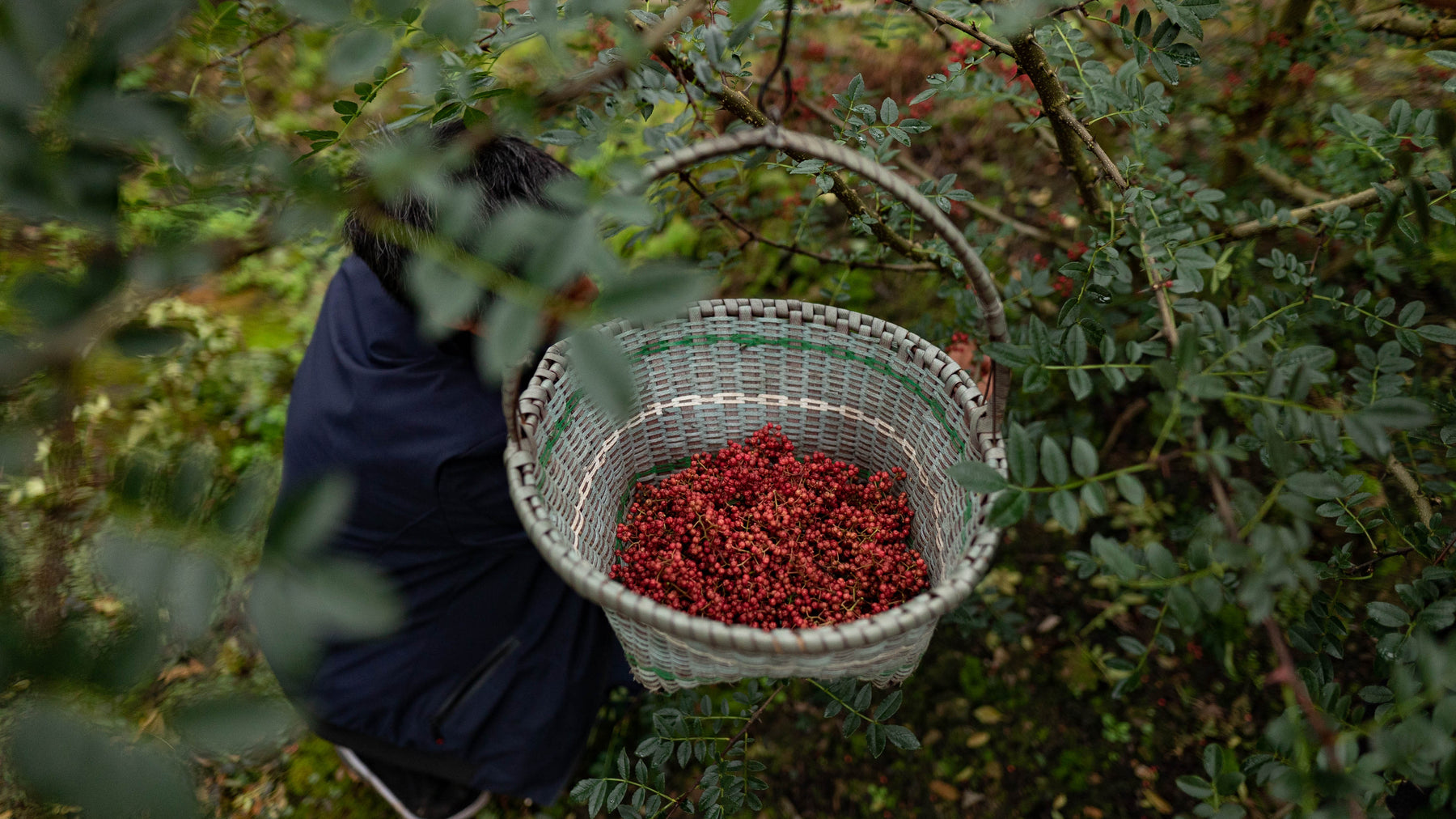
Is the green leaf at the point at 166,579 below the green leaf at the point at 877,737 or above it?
above

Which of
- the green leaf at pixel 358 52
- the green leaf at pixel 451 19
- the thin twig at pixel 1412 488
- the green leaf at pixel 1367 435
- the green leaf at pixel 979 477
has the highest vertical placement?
the green leaf at pixel 451 19

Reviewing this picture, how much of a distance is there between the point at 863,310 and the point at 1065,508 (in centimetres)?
203

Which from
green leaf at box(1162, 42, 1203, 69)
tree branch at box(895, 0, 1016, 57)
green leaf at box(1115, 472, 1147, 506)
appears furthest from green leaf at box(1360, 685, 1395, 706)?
tree branch at box(895, 0, 1016, 57)

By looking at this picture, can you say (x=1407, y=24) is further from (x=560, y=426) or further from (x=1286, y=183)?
(x=560, y=426)

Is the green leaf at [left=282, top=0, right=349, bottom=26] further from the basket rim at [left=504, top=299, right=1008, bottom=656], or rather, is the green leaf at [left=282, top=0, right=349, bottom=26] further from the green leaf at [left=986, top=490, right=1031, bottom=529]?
the green leaf at [left=986, top=490, right=1031, bottom=529]

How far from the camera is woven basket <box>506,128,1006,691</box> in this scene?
99cm

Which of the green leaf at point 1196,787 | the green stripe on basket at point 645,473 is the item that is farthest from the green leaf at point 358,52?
the green leaf at point 1196,787

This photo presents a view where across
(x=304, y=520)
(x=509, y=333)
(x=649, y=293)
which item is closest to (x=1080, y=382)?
(x=649, y=293)

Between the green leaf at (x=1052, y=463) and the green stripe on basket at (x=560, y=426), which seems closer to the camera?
the green leaf at (x=1052, y=463)

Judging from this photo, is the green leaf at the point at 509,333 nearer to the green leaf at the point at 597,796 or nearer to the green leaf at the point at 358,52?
the green leaf at the point at 358,52

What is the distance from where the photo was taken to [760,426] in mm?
1724

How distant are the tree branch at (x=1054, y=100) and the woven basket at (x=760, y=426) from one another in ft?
1.51

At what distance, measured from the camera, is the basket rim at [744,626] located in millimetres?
978

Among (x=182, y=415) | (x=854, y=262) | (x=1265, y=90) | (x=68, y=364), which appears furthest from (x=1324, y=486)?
(x=182, y=415)
